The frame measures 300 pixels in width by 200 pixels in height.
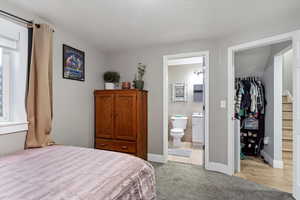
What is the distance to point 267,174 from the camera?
267 cm

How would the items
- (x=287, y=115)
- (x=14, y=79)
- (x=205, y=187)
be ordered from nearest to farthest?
(x=14, y=79), (x=205, y=187), (x=287, y=115)

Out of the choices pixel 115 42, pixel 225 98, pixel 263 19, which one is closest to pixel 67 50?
pixel 115 42

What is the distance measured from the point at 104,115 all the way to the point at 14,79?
1.44 m

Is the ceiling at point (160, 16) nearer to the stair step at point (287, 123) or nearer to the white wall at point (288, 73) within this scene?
the stair step at point (287, 123)

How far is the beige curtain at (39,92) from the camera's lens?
6.49 feet

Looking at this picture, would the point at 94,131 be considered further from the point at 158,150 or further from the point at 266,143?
the point at 266,143

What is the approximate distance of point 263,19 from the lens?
2180 millimetres

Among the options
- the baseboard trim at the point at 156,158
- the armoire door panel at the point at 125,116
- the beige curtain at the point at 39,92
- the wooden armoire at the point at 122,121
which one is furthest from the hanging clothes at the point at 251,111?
the beige curtain at the point at 39,92

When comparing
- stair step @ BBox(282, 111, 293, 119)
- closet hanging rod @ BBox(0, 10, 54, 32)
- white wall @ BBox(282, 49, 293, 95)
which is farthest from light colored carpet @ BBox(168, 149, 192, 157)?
closet hanging rod @ BBox(0, 10, 54, 32)

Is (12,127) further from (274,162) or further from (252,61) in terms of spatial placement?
(252,61)

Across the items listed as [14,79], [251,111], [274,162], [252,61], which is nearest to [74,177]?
[14,79]

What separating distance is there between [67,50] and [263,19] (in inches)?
109

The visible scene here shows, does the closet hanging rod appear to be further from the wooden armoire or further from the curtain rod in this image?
the wooden armoire

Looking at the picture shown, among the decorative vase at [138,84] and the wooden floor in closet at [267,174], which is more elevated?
the decorative vase at [138,84]
